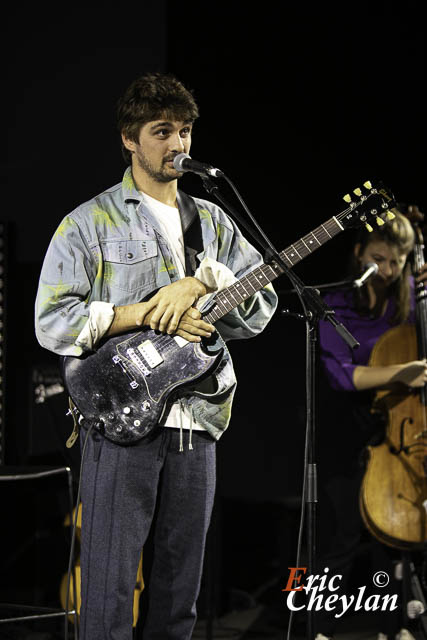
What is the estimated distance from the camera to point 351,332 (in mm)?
3291

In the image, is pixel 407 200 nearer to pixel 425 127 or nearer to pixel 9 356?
pixel 425 127

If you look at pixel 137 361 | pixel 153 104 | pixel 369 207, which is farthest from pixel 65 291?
pixel 369 207

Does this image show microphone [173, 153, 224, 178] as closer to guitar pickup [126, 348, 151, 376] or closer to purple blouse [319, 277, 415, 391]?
guitar pickup [126, 348, 151, 376]

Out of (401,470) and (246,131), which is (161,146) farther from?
(401,470)

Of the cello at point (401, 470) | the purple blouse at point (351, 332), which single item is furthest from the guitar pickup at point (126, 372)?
the purple blouse at point (351, 332)

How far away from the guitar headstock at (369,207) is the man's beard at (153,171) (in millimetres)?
567

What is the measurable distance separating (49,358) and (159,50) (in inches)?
57.4

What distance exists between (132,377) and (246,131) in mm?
Answer: 1747

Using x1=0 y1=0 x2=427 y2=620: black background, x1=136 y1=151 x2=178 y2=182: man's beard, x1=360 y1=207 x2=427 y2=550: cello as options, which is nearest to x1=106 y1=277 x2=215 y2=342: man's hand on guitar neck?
x1=136 y1=151 x2=178 y2=182: man's beard

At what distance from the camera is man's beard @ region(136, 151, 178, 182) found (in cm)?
246

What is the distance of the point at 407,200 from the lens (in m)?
3.69

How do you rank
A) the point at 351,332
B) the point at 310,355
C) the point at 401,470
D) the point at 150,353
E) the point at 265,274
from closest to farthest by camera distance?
the point at 310,355, the point at 150,353, the point at 265,274, the point at 401,470, the point at 351,332

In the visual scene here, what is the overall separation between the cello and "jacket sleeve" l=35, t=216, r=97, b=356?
133 centimetres

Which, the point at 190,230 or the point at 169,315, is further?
the point at 190,230
